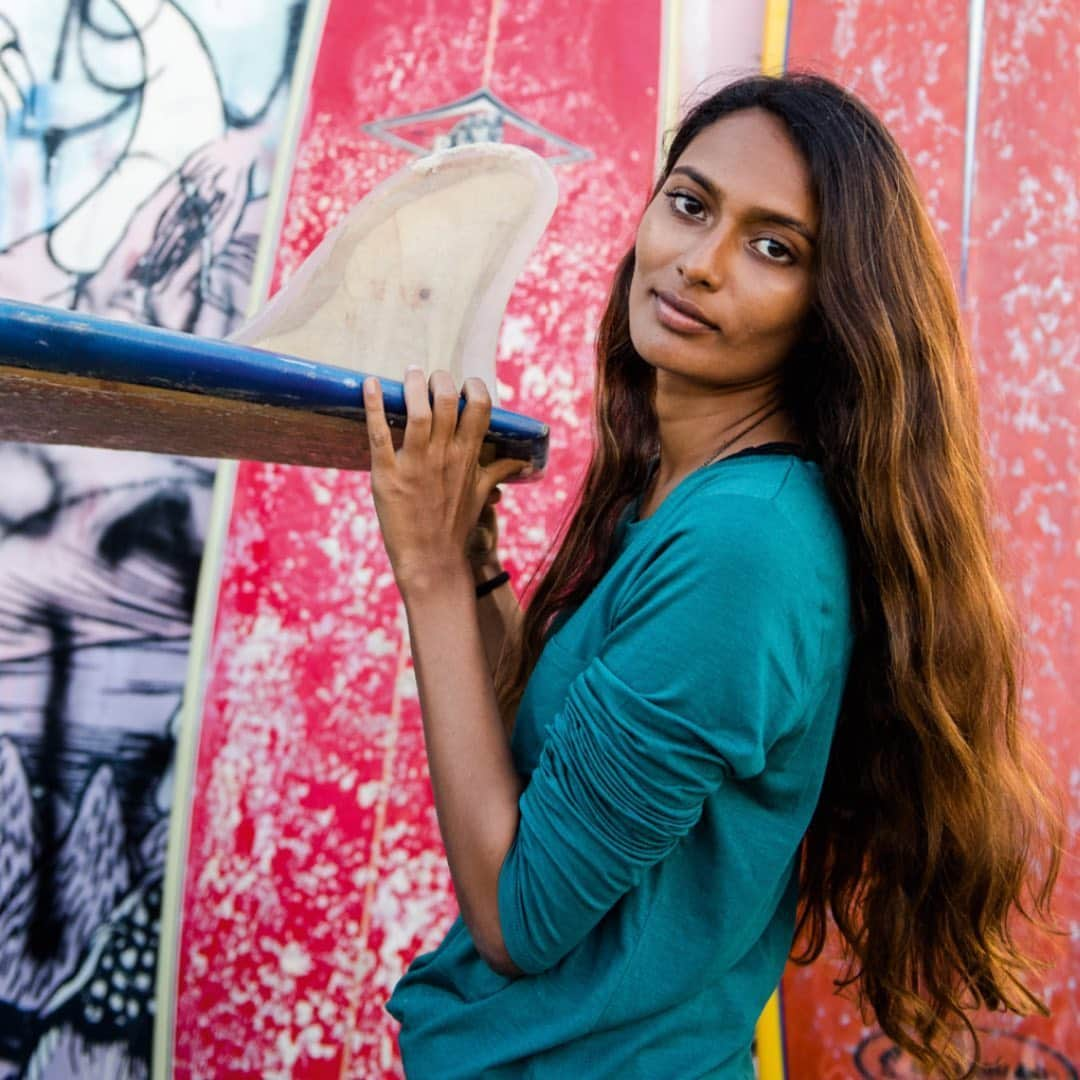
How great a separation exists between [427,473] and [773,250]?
0.37 meters

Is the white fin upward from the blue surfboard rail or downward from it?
upward

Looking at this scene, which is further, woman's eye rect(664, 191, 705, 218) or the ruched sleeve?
woman's eye rect(664, 191, 705, 218)

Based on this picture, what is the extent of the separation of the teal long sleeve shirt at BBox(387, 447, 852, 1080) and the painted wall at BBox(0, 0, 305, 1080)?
40.9 inches

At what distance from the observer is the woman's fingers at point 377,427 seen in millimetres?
1013

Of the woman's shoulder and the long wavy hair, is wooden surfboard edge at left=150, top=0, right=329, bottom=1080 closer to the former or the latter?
the long wavy hair

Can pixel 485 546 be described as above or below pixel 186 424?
below

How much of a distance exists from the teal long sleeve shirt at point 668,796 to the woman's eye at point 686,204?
0.25 m

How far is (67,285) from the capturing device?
196 cm

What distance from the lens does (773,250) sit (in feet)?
3.44

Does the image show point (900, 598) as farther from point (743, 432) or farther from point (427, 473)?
point (427, 473)

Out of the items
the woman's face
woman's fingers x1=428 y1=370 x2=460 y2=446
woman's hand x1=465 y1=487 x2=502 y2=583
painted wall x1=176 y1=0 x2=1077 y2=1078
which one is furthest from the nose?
painted wall x1=176 y1=0 x2=1077 y2=1078

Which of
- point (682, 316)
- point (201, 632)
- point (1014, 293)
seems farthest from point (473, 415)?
point (1014, 293)

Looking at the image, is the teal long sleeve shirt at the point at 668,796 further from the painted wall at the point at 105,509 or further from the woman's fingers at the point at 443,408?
the painted wall at the point at 105,509

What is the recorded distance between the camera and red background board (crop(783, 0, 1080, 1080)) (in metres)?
1.91
